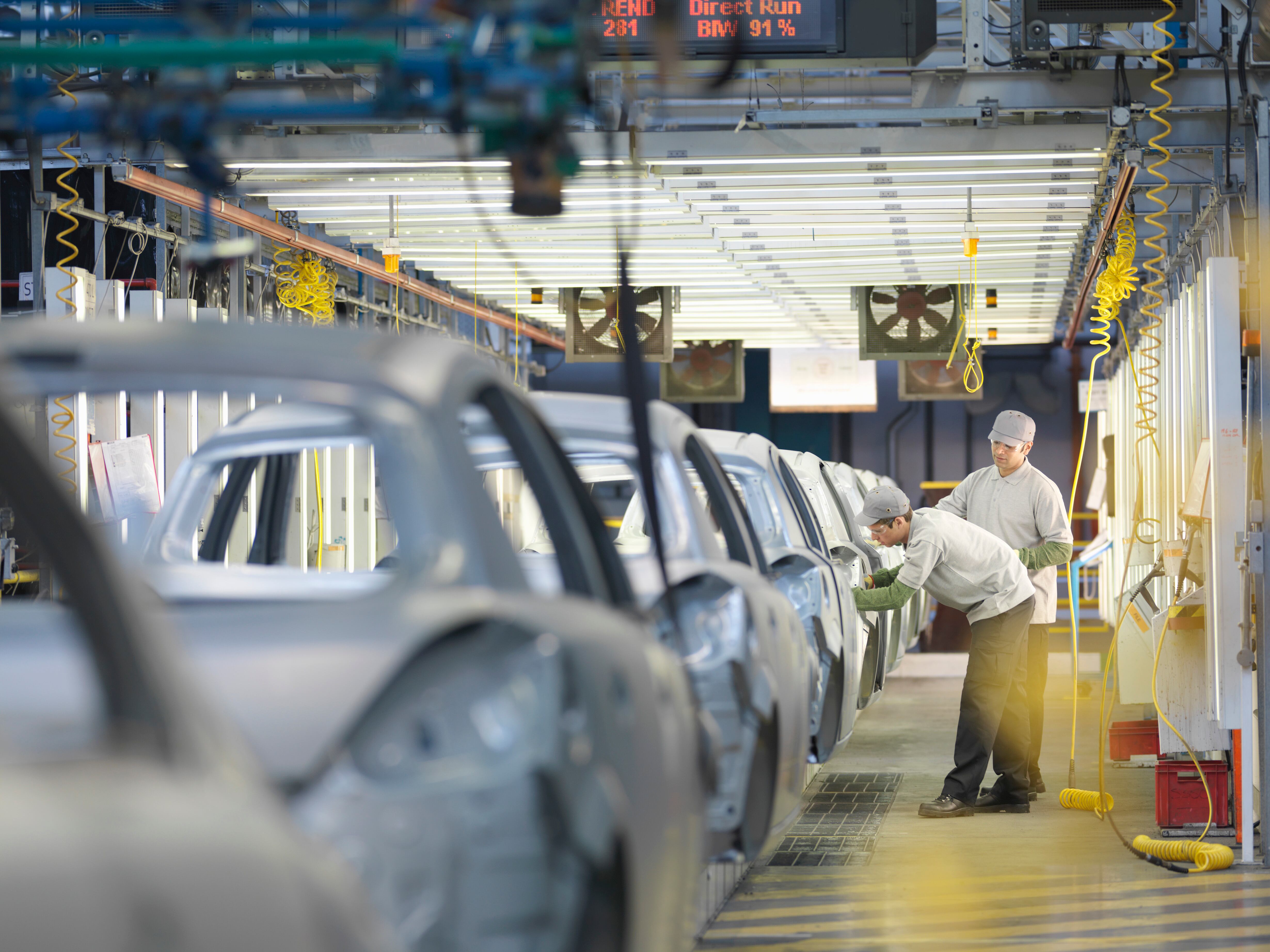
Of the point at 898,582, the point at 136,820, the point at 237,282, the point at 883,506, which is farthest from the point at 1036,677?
the point at 136,820

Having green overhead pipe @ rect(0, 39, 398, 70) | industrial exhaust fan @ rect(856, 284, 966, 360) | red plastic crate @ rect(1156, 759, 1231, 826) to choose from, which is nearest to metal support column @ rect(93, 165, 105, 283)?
red plastic crate @ rect(1156, 759, 1231, 826)

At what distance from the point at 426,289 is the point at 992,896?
8398mm

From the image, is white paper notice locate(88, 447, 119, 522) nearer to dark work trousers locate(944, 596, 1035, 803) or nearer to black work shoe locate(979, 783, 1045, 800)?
dark work trousers locate(944, 596, 1035, 803)

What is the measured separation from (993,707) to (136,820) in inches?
298

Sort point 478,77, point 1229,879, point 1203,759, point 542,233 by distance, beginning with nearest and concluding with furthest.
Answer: point 478,77, point 1229,879, point 1203,759, point 542,233

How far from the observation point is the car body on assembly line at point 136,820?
129 cm

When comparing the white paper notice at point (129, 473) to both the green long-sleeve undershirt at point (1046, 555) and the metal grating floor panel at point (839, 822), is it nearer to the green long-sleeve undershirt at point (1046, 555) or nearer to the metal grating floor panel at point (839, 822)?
the metal grating floor panel at point (839, 822)

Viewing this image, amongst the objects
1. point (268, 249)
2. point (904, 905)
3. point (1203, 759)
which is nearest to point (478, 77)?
point (904, 905)

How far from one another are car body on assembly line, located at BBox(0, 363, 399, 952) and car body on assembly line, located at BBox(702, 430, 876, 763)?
476 centimetres

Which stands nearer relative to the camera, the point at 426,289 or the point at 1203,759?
the point at 1203,759

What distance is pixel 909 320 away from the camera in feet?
47.1

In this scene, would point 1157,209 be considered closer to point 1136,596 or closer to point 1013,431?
point 1013,431

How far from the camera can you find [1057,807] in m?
8.80

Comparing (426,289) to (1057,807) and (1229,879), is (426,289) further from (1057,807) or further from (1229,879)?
(1229,879)
